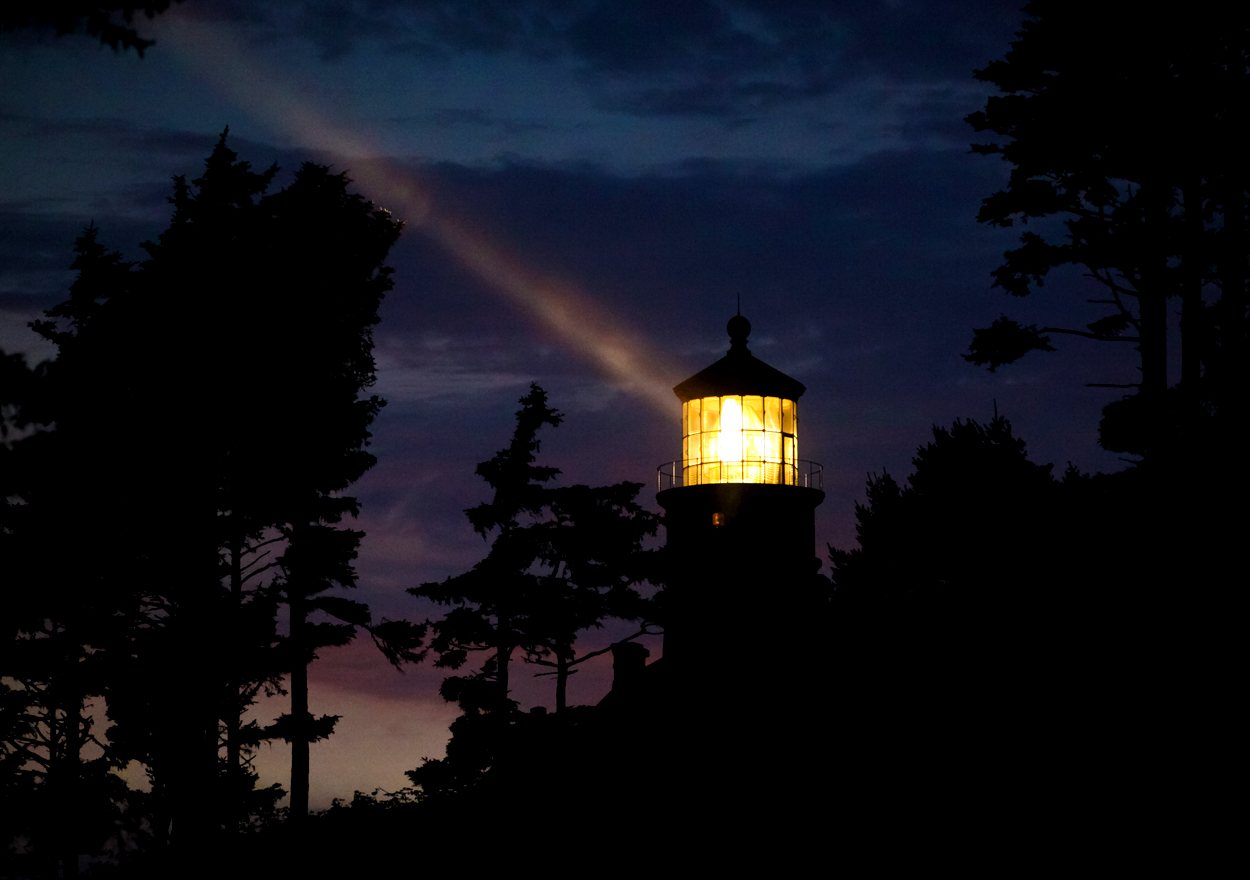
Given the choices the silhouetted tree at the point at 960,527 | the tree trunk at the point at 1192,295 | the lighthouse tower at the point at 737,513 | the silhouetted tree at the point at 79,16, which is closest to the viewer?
the silhouetted tree at the point at 79,16

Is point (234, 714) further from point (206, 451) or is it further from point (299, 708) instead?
point (206, 451)

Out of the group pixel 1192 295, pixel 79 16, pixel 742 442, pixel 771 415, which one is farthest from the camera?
pixel 771 415

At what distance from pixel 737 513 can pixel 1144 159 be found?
31.9 feet

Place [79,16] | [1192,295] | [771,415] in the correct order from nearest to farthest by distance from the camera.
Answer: [79,16] < [1192,295] < [771,415]

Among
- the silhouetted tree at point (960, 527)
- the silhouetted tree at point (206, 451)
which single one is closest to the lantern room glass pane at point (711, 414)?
A: the silhouetted tree at point (960, 527)

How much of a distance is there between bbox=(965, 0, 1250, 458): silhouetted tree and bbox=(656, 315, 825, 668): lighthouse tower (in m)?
5.63

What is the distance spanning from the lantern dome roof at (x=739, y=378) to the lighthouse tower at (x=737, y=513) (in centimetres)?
2

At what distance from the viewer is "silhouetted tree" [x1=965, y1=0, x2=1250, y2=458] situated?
73.5 ft

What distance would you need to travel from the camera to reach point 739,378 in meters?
25.3

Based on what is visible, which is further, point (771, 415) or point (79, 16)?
point (771, 415)

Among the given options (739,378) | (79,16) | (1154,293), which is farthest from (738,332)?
(79,16)

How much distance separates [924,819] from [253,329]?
15018mm

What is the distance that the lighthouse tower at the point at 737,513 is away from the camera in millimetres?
24422

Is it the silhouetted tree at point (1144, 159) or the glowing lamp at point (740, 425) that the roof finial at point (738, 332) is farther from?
the silhouetted tree at point (1144, 159)
